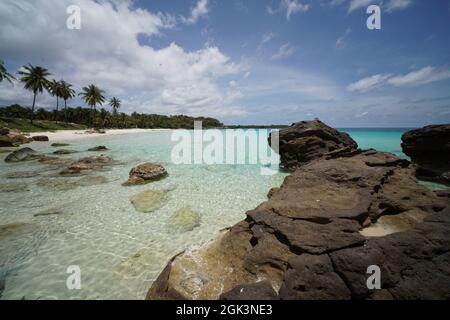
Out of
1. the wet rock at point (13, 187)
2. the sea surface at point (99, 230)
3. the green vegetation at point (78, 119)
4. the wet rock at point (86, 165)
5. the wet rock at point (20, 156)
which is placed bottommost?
the sea surface at point (99, 230)

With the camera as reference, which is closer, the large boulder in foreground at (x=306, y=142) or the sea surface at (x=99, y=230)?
the sea surface at (x=99, y=230)

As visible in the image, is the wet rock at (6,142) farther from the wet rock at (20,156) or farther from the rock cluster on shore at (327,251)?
the rock cluster on shore at (327,251)

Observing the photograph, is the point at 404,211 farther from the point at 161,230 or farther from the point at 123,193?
the point at 123,193

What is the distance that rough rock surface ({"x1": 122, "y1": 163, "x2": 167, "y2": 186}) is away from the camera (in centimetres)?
1239

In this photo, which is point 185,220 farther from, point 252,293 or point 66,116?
point 66,116

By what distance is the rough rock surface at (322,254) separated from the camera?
3393mm

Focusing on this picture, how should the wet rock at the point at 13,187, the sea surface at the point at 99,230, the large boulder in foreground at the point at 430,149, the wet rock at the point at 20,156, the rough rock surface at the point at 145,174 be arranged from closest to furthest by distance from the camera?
the sea surface at the point at 99,230
the wet rock at the point at 13,187
the rough rock surface at the point at 145,174
the large boulder in foreground at the point at 430,149
the wet rock at the point at 20,156

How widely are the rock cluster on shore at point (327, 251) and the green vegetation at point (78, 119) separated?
2428 inches

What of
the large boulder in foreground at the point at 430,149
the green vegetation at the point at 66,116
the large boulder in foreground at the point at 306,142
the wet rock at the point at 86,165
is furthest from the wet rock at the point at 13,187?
the green vegetation at the point at 66,116

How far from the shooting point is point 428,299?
10.4ft

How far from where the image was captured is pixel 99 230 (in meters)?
7.17

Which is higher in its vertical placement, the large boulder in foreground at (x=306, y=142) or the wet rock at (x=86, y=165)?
the large boulder in foreground at (x=306, y=142)

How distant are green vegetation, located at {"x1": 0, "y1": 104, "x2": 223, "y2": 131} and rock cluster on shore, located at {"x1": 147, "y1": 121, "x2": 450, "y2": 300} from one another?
202 ft

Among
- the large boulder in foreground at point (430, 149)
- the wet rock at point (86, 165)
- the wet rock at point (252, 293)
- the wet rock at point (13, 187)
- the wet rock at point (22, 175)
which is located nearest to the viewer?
the wet rock at point (252, 293)
